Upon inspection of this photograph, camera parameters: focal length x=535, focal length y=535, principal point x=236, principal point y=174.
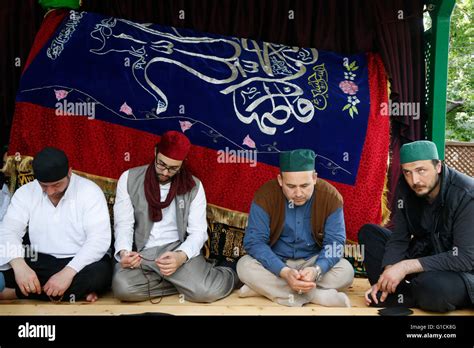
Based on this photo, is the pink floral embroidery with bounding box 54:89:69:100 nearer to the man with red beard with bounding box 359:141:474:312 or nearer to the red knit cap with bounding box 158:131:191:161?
the red knit cap with bounding box 158:131:191:161

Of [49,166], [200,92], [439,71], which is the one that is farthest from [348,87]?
[49,166]

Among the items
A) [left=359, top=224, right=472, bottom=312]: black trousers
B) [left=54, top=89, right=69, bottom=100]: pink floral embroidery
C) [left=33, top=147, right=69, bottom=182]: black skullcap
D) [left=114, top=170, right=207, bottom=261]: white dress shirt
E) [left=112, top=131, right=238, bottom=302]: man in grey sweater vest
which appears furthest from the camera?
[left=54, top=89, right=69, bottom=100]: pink floral embroidery

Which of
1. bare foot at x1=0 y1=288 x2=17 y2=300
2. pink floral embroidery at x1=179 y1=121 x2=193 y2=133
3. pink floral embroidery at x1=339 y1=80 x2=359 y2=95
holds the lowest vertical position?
bare foot at x1=0 y1=288 x2=17 y2=300

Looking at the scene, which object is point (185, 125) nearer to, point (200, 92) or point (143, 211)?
point (200, 92)

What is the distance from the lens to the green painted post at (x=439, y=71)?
4066 millimetres

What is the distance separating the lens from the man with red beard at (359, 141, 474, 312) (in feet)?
9.26

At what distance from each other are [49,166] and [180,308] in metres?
1.09

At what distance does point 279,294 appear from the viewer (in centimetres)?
311

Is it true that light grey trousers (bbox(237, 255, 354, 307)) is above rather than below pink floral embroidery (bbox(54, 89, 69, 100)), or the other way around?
below

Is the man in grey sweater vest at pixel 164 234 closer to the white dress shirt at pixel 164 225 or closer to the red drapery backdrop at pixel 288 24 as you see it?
the white dress shirt at pixel 164 225

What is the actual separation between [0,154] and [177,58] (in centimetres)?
157

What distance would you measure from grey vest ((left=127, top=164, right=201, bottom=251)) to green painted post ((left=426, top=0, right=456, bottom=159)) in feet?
6.52

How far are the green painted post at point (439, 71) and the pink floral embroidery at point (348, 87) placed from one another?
2.01ft

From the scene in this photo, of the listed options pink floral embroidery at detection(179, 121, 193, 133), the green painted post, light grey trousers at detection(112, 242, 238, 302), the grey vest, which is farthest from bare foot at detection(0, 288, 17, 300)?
the green painted post
